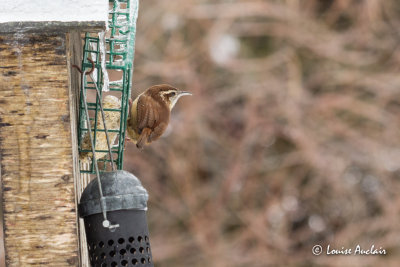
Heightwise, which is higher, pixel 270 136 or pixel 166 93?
pixel 166 93

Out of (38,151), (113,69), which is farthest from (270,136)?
(38,151)

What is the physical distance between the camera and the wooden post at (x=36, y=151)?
235cm

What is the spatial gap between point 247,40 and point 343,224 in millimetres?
2336

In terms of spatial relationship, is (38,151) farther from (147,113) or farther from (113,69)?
(147,113)

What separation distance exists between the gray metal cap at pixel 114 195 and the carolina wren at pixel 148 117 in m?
Answer: 0.89

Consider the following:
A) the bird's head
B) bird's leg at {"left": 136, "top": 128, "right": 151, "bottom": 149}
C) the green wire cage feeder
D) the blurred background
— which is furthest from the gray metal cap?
the blurred background

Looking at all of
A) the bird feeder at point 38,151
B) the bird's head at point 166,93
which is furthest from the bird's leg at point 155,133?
the bird feeder at point 38,151

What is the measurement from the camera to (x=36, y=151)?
2.36 m

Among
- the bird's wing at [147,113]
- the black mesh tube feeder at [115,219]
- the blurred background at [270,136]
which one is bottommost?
the blurred background at [270,136]

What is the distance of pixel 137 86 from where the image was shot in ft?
21.7

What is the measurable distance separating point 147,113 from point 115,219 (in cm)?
104

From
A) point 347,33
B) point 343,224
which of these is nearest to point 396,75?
point 347,33

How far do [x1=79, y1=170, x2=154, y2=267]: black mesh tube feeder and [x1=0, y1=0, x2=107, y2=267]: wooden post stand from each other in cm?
9

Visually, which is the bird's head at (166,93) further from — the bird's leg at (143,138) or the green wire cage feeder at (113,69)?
the green wire cage feeder at (113,69)
